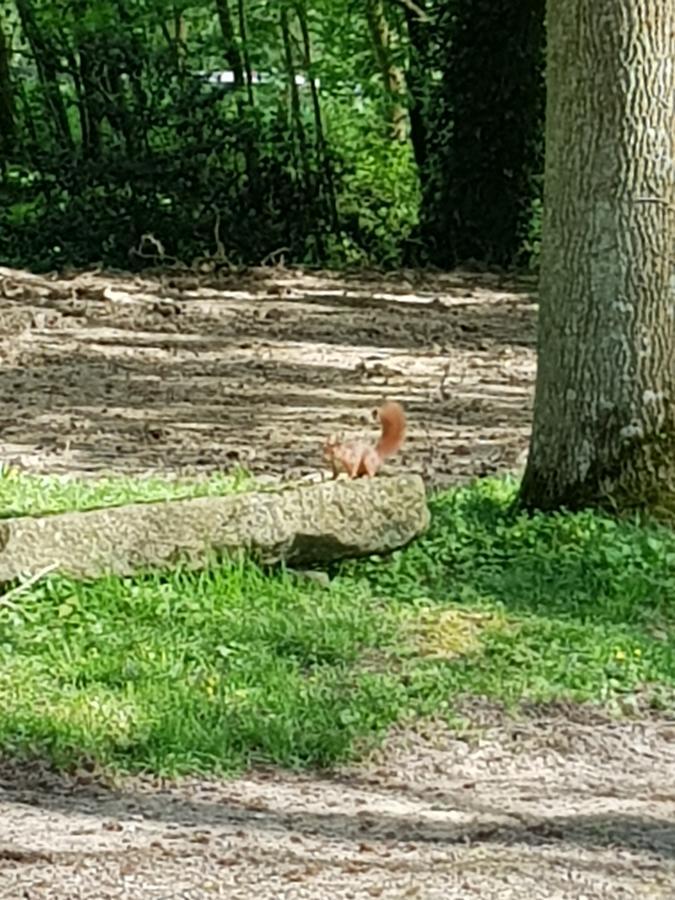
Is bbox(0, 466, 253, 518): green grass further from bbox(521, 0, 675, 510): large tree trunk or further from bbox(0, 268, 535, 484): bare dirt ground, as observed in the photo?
bbox(521, 0, 675, 510): large tree trunk

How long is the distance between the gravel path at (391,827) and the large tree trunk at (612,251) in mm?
1976

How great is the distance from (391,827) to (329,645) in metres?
1.38

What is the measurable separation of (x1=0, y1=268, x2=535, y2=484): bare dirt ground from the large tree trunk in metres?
1.42

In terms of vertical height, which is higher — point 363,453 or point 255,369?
point 363,453

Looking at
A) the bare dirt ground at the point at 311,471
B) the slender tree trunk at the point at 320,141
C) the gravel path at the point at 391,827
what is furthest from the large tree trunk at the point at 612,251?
the slender tree trunk at the point at 320,141

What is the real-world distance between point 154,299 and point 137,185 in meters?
A: 3.66

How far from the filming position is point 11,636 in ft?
18.0

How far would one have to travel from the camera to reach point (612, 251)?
6.74m

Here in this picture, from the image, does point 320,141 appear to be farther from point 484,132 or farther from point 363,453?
point 363,453

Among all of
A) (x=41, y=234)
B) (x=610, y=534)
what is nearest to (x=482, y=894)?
(x=610, y=534)

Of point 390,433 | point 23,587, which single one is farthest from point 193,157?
→ point 23,587

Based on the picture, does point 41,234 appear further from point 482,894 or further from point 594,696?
point 482,894

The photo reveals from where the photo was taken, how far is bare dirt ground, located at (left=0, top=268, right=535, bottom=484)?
351 inches

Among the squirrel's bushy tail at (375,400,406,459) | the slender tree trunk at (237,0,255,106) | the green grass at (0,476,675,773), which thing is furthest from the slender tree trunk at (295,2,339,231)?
the green grass at (0,476,675,773)
